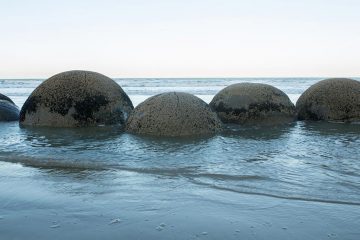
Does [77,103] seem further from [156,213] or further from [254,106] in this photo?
[156,213]

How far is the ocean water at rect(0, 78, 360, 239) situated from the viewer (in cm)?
358

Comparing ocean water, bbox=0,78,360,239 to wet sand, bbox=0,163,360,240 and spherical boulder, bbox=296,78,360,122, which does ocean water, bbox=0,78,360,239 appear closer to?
wet sand, bbox=0,163,360,240

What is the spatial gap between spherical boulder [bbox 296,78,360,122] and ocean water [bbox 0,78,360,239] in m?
2.92

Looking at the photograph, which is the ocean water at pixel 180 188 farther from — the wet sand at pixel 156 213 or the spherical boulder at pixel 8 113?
the spherical boulder at pixel 8 113

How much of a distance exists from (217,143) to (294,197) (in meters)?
3.26

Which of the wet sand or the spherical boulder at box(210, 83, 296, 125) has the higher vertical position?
the spherical boulder at box(210, 83, 296, 125)

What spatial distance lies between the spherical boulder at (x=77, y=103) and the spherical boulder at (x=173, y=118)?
3.76ft

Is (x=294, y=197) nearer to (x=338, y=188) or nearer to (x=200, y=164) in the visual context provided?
(x=338, y=188)

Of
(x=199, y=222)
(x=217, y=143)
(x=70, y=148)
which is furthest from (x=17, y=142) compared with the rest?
(x=199, y=222)

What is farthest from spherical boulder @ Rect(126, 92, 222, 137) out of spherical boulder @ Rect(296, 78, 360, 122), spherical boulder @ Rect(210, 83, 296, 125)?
spherical boulder @ Rect(296, 78, 360, 122)

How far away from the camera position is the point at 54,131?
9.26 meters

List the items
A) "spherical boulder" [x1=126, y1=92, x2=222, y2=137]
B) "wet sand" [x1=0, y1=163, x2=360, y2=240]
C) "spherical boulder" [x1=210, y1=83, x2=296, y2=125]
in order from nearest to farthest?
"wet sand" [x1=0, y1=163, x2=360, y2=240], "spherical boulder" [x1=126, y1=92, x2=222, y2=137], "spherical boulder" [x1=210, y1=83, x2=296, y2=125]

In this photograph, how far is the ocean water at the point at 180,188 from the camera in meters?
3.58

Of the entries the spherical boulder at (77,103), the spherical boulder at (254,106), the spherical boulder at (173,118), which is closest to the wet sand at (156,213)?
the spherical boulder at (173,118)
